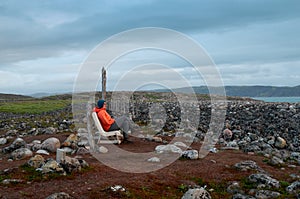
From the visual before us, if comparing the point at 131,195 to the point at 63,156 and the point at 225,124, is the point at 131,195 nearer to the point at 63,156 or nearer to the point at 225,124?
the point at 63,156

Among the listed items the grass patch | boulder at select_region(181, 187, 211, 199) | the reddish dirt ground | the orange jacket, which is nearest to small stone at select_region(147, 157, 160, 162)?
the reddish dirt ground

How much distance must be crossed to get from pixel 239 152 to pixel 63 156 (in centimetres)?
834

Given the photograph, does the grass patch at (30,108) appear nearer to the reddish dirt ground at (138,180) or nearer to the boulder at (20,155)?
the boulder at (20,155)

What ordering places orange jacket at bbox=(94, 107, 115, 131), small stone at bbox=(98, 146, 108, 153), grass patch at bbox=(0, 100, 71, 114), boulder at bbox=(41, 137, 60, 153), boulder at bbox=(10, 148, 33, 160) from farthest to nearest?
grass patch at bbox=(0, 100, 71, 114)
orange jacket at bbox=(94, 107, 115, 131)
boulder at bbox=(41, 137, 60, 153)
small stone at bbox=(98, 146, 108, 153)
boulder at bbox=(10, 148, 33, 160)

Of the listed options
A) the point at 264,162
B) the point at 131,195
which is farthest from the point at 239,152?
the point at 131,195

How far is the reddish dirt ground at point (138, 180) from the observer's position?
33.8 ft

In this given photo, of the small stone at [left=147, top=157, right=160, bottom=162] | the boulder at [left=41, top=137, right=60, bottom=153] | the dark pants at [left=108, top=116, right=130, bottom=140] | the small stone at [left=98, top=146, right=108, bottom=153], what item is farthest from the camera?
the dark pants at [left=108, top=116, right=130, bottom=140]

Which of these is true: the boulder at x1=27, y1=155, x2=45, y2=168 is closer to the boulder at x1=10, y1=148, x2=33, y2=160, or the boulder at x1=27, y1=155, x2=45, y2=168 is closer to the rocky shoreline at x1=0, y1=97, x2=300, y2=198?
the rocky shoreline at x1=0, y1=97, x2=300, y2=198

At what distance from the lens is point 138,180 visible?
37.9ft

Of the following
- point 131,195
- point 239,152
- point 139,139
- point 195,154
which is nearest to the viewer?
point 131,195

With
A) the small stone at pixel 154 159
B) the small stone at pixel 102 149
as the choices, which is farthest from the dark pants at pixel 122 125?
the small stone at pixel 154 159

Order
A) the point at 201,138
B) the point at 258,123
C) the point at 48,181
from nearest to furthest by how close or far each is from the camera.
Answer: the point at 48,181 < the point at 201,138 < the point at 258,123

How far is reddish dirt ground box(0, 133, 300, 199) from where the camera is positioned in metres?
10.3

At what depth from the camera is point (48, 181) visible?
11.3 m
